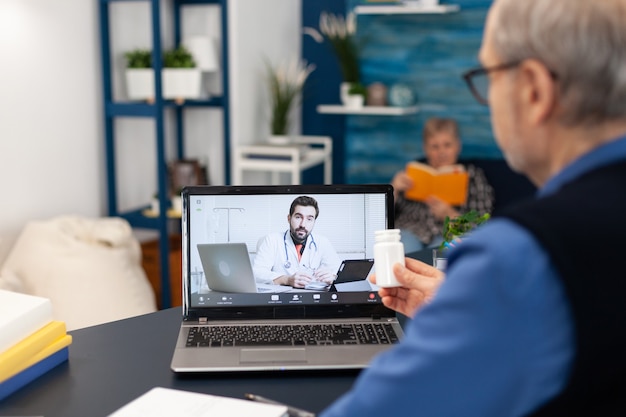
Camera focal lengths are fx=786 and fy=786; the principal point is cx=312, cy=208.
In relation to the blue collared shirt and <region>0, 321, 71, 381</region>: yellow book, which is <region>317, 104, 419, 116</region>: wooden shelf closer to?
<region>0, 321, 71, 381</region>: yellow book

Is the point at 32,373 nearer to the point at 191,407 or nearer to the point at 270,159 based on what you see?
the point at 191,407

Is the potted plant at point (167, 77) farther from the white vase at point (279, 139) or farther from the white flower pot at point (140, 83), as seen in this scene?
the white vase at point (279, 139)

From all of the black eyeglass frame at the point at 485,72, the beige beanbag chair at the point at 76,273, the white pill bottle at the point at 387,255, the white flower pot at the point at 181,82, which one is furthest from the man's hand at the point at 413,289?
the white flower pot at the point at 181,82

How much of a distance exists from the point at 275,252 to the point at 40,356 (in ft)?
1.61

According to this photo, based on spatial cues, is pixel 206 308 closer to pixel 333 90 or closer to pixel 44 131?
pixel 44 131

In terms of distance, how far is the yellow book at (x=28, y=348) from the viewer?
1.29m

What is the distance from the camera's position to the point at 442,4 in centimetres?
435

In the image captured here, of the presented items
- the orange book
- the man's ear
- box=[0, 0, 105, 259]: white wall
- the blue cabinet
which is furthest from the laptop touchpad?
the orange book

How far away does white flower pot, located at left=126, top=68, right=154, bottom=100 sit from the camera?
357cm

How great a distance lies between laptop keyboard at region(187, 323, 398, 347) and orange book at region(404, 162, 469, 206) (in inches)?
90.1

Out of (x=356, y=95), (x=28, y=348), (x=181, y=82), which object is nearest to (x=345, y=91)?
(x=356, y=95)

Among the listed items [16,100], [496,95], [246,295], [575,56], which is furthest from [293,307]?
[16,100]

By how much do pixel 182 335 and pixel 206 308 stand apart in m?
0.09

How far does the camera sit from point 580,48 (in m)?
0.80
